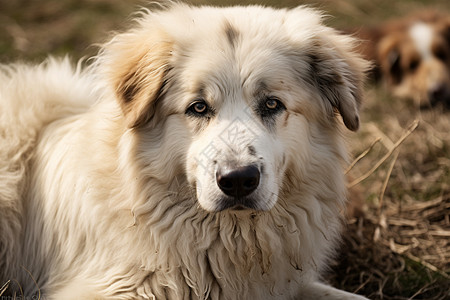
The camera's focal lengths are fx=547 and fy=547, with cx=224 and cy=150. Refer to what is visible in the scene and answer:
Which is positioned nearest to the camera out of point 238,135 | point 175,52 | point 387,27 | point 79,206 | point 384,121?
point 238,135

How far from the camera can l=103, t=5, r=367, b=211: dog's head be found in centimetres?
289

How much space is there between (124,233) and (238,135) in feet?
3.21

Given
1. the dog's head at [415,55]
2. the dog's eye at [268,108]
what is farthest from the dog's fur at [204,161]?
the dog's head at [415,55]

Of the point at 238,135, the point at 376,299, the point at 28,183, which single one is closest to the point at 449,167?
the point at 376,299

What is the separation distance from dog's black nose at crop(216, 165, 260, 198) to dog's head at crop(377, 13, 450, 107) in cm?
564

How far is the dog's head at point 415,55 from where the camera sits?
311 inches

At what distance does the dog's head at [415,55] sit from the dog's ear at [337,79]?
4761mm

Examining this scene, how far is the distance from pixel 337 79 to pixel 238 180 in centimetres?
98

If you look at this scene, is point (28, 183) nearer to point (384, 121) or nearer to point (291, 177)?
point (291, 177)

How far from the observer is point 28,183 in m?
3.79

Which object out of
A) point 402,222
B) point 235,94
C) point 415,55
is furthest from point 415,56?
point 235,94

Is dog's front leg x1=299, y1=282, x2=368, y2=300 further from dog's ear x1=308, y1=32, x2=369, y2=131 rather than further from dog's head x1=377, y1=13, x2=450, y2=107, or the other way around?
dog's head x1=377, y1=13, x2=450, y2=107

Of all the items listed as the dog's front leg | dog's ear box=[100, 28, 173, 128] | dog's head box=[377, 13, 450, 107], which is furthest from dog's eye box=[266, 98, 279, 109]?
dog's head box=[377, 13, 450, 107]

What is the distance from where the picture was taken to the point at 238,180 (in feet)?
9.01
